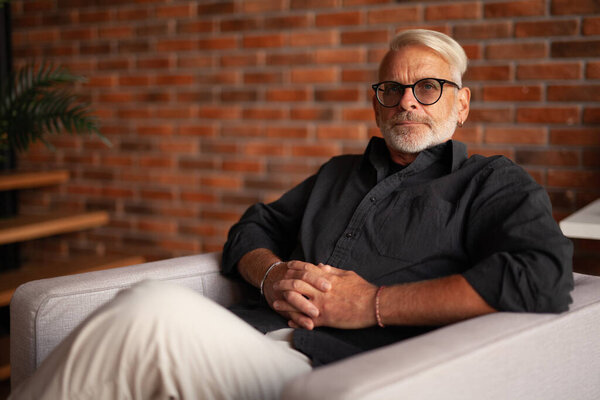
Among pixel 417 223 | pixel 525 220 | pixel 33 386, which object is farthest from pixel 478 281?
pixel 33 386

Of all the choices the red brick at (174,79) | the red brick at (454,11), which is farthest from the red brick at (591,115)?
the red brick at (174,79)

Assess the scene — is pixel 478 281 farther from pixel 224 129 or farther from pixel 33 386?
pixel 224 129

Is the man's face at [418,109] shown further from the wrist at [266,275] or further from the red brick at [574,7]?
the red brick at [574,7]

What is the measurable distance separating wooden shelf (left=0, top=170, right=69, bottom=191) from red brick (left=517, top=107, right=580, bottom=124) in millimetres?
2216

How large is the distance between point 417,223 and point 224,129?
158 cm

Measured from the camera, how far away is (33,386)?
1171 mm

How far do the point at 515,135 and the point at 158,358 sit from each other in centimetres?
164

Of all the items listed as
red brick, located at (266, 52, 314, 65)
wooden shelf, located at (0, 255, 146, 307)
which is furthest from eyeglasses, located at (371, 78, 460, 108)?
wooden shelf, located at (0, 255, 146, 307)

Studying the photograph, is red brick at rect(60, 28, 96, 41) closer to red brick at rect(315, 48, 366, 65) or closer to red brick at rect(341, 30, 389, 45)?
red brick at rect(315, 48, 366, 65)

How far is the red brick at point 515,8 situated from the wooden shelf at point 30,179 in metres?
2.17

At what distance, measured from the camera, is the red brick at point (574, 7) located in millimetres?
2092

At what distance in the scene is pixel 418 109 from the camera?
5.62 feet

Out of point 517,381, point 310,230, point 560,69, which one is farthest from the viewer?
point 560,69

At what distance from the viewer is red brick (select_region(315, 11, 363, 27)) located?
256 centimetres
